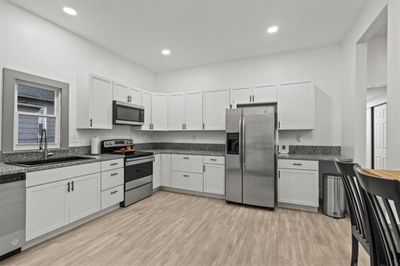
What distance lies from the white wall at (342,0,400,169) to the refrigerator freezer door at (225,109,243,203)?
170 centimetres

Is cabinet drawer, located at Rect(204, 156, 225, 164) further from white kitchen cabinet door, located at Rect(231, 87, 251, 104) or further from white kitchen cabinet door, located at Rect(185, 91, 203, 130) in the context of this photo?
white kitchen cabinet door, located at Rect(231, 87, 251, 104)

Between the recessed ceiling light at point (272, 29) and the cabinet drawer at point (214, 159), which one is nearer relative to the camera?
the recessed ceiling light at point (272, 29)

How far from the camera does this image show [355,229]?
1.42 metres

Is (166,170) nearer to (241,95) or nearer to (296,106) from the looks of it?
(241,95)

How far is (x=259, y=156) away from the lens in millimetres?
3301

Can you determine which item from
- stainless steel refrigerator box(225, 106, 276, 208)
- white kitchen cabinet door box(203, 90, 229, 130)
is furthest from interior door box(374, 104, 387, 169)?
white kitchen cabinet door box(203, 90, 229, 130)

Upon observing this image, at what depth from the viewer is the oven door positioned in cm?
337

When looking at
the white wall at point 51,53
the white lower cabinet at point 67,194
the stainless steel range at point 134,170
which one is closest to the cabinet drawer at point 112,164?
the white lower cabinet at point 67,194

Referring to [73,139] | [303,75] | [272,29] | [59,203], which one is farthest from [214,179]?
[272,29]

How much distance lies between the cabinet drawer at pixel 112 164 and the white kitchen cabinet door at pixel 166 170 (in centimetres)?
113

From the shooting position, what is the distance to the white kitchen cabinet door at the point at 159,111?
177 inches

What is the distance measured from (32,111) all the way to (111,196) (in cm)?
167

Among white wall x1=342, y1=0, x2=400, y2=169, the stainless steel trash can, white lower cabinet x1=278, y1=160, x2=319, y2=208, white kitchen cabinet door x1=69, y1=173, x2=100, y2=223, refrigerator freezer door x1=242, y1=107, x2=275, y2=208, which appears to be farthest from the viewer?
refrigerator freezer door x1=242, y1=107, x2=275, y2=208

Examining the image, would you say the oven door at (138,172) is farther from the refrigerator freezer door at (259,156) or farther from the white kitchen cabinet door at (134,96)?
the refrigerator freezer door at (259,156)
